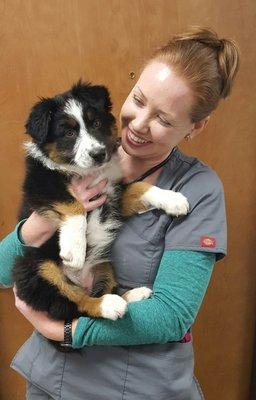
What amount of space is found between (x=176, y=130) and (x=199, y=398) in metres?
1.03

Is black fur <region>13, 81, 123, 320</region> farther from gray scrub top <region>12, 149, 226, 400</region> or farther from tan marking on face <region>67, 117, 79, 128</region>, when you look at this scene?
gray scrub top <region>12, 149, 226, 400</region>

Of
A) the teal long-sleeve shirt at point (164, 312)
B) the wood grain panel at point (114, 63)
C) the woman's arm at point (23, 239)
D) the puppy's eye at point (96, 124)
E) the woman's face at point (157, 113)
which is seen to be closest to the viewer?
the teal long-sleeve shirt at point (164, 312)

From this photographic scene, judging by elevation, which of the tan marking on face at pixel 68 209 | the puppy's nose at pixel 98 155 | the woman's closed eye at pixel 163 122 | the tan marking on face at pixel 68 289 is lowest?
the tan marking on face at pixel 68 289

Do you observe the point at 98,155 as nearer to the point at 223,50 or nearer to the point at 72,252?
the point at 72,252

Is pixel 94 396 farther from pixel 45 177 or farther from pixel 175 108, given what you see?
pixel 175 108

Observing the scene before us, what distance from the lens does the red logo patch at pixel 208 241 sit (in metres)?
1.37

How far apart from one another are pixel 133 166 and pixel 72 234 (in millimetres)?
426

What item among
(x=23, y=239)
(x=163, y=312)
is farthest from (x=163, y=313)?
(x=23, y=239)

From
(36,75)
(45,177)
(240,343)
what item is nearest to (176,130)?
(45,177)

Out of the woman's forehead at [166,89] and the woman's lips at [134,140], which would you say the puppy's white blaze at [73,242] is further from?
the woman's forehead at [166,89]

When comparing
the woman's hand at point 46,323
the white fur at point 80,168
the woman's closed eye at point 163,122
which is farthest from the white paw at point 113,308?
the woman's closed eye at point 163,122

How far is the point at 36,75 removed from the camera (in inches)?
83.7

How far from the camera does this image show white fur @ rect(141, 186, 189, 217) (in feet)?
4.70

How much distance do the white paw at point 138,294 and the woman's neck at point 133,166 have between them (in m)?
0.44
